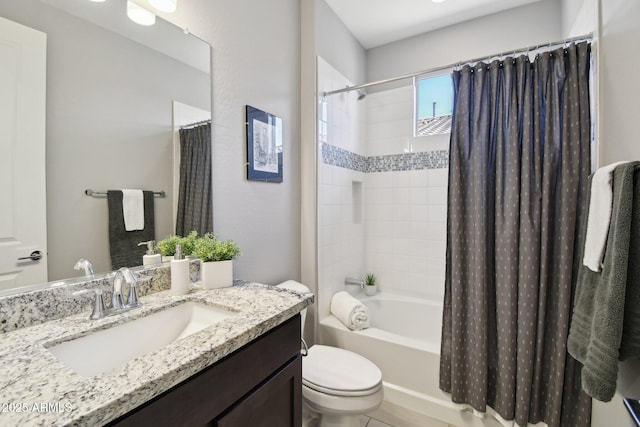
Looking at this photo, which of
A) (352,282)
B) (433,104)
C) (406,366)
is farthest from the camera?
(433,104)

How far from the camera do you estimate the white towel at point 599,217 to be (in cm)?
100

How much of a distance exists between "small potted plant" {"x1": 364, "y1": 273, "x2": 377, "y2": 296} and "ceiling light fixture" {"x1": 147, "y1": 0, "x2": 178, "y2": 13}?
2.32 metres

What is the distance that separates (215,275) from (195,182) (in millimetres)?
458

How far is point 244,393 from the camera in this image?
2.59 feet

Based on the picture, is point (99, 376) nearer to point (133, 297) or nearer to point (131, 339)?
point (131, 339)

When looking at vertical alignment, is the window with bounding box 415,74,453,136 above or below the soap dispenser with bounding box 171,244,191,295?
above

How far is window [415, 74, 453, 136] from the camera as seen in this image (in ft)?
8.24

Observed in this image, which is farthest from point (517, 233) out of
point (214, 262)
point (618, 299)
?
point (214, 262)

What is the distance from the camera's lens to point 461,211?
1.68 m

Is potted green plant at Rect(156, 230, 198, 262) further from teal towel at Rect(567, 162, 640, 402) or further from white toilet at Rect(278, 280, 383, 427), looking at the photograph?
teal towel at Rect(567, 162, 640, 402)

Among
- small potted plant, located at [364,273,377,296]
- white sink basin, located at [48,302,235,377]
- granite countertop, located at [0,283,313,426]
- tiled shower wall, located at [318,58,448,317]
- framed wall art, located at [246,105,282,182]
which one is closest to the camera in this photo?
granite countertop, located at [0,283,313,426]

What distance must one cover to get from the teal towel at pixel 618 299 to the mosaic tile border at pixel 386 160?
5.02 ft

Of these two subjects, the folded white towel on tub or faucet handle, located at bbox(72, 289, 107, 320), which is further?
the folded white towel on tub

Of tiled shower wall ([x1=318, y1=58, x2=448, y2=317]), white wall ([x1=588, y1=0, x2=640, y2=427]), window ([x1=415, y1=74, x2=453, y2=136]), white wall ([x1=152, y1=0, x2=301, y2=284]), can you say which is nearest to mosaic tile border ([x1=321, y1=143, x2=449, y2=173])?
tiled shower wall ([x1=318, y1=58, x2=448, y2=317])
